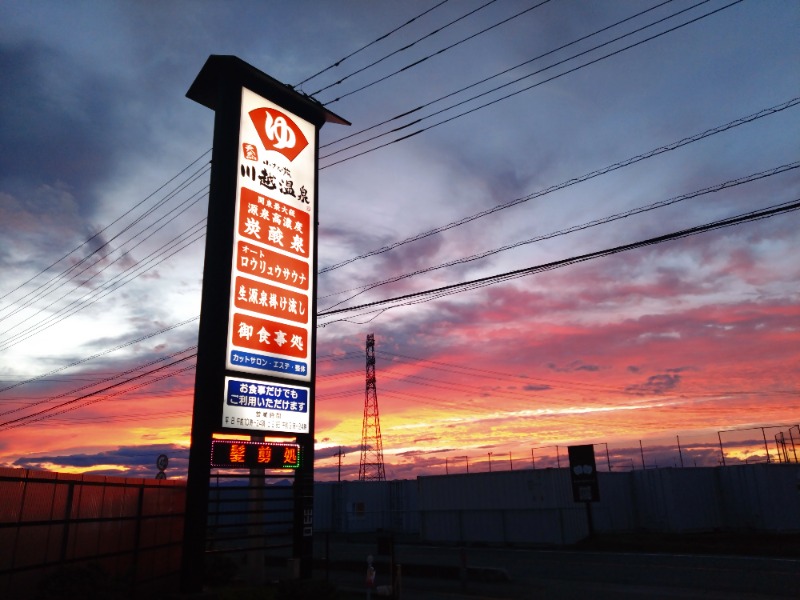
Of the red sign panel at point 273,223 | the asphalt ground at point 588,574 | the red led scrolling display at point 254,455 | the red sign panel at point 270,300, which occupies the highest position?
the red sign panel at point 273,223

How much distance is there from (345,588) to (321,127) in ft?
54.8

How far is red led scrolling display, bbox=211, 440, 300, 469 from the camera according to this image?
50.1 ft

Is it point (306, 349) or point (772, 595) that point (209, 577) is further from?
point (772, 595)

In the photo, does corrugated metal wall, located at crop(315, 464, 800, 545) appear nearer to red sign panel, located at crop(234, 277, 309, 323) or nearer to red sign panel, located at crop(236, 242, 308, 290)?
red sign panel, located at crop(234, 277, 309, 323)

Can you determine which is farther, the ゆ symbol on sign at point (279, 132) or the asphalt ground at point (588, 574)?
the asphalt ground at point (588, 574)

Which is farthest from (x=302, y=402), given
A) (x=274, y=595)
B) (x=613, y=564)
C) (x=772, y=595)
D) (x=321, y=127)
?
(x=613, y=564)

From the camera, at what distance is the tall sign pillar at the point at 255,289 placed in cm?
1567

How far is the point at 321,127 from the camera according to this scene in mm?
21641

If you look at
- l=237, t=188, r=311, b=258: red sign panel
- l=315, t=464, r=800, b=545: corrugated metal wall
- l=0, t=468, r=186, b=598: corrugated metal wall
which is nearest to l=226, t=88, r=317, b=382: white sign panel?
l=237, t=188, r=311, b=258: red sign panel

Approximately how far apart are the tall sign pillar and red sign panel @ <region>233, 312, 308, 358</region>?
0.10 feet

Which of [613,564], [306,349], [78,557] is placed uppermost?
[306,349]

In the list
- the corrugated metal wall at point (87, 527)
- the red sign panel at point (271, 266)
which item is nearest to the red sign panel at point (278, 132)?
the red sign panel at point (271, 266)

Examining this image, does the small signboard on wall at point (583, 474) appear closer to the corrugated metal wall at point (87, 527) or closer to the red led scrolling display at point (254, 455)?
the red led scrolling display at point (254, 455)

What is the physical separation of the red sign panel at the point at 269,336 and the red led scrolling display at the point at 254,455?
2.63 metres
